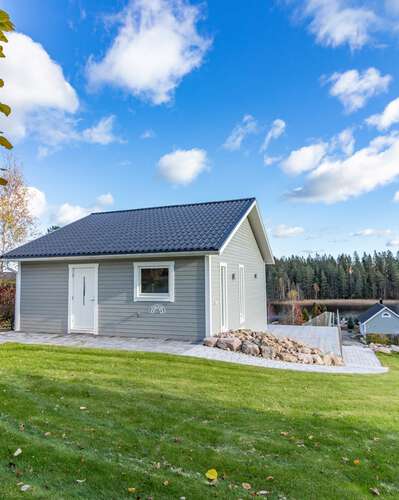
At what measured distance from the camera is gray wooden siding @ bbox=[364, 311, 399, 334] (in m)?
33.8

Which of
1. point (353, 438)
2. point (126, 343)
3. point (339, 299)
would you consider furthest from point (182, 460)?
point (339, 299)

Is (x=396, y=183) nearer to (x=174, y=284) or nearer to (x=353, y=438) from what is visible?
(x=174, y=284)

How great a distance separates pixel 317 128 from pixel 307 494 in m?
15.5

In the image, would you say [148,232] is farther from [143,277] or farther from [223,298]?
[223,298]

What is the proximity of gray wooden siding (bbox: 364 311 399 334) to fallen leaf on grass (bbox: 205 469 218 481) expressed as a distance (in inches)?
1388

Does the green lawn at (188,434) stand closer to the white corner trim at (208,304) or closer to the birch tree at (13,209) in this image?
the white corner trim at (208,304)

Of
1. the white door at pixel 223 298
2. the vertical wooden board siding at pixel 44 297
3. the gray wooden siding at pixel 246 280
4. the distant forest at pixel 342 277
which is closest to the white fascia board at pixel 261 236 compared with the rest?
the gray wooden siding at pixel 246 280

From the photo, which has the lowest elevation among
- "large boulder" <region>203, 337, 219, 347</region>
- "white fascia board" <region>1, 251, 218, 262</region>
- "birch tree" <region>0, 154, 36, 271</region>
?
"large boulder" <region>203, 337, 219, 347</region>

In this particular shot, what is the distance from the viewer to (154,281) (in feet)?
34.4

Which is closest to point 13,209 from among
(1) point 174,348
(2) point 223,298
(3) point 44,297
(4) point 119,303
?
(3) point 44,297

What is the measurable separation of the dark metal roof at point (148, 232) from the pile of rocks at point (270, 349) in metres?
2.58

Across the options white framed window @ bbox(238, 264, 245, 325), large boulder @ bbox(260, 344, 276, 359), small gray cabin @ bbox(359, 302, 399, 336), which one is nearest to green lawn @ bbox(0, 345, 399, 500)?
large boulder @ bbox(260, 344, 276, 359)

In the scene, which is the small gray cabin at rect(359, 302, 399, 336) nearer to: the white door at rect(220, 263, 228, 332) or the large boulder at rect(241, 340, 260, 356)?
the white door at rect(220, 263, 228, 332)

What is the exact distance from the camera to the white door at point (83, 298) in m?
11.0
